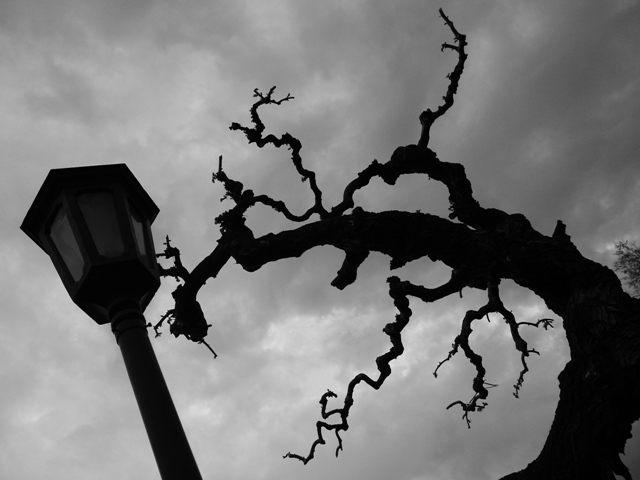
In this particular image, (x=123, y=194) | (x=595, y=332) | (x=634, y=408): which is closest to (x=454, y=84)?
(x=595, y=332)

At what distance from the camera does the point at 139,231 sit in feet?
11.5

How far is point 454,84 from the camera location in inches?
309

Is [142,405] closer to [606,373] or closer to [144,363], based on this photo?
[144,363]

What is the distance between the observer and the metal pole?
262 cm

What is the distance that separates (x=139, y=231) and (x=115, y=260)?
0.41m

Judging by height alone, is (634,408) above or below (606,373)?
below

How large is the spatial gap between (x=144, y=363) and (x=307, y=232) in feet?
11.6

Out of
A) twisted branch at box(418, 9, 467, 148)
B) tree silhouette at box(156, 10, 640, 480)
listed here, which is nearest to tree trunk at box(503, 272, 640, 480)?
tree silhouette at box(156, 10, 640, 480)

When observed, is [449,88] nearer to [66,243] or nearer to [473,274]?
[473,274]

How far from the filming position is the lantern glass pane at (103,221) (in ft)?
10.4

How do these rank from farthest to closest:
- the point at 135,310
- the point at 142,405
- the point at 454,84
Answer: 1. the point at 454,84
2. the point at 135,310
3. the point at 142,405

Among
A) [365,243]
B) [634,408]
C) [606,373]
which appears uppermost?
[365,243]

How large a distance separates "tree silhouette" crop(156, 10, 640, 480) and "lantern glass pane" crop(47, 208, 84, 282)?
3036mm

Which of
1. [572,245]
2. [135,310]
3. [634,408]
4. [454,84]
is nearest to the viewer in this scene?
[135,310]
